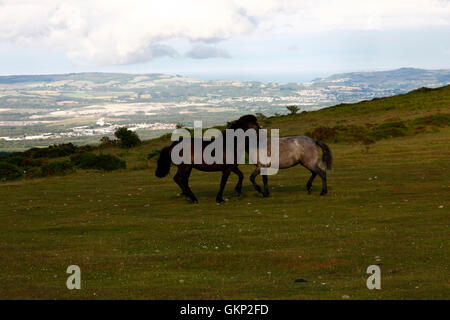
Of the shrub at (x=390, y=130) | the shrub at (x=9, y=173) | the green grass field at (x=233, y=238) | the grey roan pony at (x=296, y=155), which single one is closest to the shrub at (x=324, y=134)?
the shrub at (x=390, y=130)

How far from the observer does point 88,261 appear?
13492mm

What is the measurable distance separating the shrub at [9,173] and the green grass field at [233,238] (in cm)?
659

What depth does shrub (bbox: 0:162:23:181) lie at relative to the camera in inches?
1435

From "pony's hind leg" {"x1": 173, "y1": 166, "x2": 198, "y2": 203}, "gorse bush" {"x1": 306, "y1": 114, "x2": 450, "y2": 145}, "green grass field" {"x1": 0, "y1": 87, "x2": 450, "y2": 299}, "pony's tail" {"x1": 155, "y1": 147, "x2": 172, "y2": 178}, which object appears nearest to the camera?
"green grass field" {"x1": 0, "y1": 87, "x2": 450, "y2": 299}

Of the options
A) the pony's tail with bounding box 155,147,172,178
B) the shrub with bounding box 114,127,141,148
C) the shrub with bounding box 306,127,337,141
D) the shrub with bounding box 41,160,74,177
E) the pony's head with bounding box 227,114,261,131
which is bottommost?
the shrub with bounding box 41,160,74,177

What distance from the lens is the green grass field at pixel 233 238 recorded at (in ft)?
36.6

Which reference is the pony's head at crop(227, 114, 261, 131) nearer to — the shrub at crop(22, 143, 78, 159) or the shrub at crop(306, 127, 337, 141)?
the shrub at crop(306, 127, 337, 141)

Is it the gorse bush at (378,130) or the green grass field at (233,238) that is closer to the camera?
the green grass field at (233,238)

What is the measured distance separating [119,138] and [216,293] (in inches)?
1827

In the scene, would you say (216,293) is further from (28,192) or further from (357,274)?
(28,192)

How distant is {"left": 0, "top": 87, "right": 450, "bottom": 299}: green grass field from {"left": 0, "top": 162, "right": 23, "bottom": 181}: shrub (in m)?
6.59

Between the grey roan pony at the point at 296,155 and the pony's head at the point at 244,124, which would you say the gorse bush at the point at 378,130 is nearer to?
the grey roan pony at the point at 296,155

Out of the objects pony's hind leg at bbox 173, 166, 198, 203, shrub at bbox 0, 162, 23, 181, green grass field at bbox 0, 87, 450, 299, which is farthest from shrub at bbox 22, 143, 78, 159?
pony's hind leg at bbox 173, 166, 198, 203

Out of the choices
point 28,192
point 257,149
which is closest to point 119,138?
point 28,192
